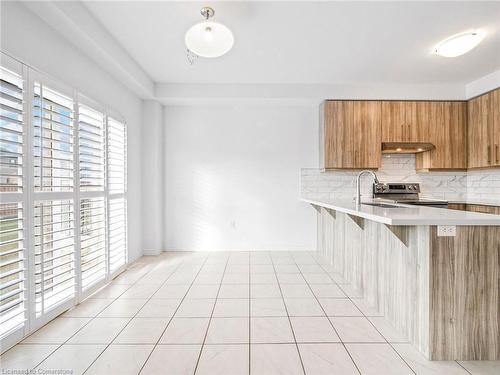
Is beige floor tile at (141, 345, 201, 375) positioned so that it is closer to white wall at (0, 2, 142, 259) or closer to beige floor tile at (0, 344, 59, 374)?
beige floor tile at (0, 344, 59, 374)

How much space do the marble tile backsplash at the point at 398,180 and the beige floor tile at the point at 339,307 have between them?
204 cm

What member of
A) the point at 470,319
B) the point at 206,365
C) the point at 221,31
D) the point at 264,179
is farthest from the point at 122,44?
the point at 470,319

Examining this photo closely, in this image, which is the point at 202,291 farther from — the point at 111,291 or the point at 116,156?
the point at 116,156

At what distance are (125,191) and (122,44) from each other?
1.69 m

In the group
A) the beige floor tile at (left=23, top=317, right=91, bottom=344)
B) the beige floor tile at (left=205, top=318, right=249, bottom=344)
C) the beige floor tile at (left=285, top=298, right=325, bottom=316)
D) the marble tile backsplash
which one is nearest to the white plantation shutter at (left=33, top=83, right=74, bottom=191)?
the beige floor tile at (left=23, top=317, right=91, bottom=344)

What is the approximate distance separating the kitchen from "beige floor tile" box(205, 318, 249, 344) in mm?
24

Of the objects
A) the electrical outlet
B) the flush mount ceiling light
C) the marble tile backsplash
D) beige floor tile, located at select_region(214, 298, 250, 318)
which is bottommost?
beige floor tile, located at select_region(214, 298, 250, 318)

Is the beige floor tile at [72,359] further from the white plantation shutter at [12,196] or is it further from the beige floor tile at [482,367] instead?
the beige floor tile at [482,367]

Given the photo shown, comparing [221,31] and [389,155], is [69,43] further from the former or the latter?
[389,155]

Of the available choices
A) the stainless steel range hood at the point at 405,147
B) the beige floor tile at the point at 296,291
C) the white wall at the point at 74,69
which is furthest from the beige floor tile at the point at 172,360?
the stainless steel range hood at the point at 405,147

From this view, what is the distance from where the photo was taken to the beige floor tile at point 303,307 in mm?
2369

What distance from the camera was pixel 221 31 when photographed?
2156mm

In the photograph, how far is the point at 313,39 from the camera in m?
2.80

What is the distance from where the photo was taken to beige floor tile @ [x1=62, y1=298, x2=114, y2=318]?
2352 mm
